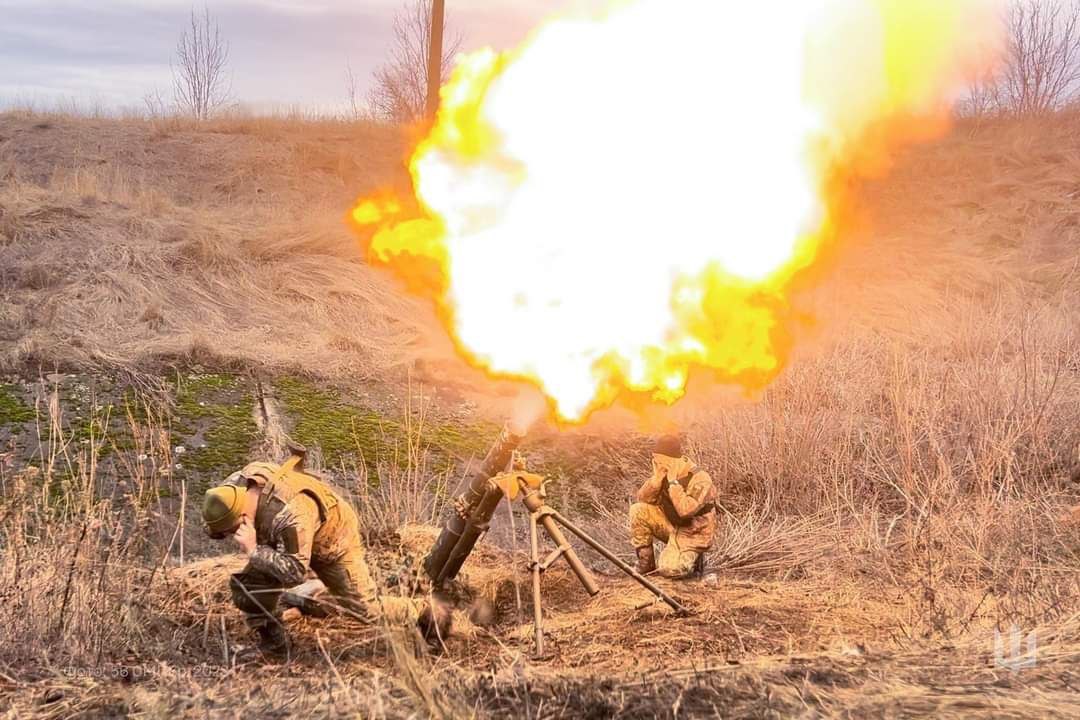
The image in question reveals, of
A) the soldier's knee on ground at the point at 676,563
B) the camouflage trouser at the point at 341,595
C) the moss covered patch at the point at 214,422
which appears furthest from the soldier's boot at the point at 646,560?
the moss covered patch at the point at 214,422

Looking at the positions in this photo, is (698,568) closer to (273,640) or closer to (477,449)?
(273,640)

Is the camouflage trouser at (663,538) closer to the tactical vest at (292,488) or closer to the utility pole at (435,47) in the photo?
the tactical vest at (292,488)

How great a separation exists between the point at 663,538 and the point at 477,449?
11.3ft

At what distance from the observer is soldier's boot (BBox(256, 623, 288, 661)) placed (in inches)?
176

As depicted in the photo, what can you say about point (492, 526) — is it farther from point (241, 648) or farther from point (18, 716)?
point (18, 716)

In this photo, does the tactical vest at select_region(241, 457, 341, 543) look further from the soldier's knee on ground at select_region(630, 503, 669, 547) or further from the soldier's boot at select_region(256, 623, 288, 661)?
the soldier's knee on ground at select_region(630, 503, 669, 547)

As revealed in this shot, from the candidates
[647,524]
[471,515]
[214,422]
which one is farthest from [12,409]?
[647,524]

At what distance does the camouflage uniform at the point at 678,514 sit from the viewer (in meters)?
5.66

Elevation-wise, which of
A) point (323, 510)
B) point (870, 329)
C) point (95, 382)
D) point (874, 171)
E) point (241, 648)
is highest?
point (874, 171)

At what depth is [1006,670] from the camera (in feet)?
12.3

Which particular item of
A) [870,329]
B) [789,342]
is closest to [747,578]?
[789,342]

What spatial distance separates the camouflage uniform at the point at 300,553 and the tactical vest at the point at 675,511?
1.82m

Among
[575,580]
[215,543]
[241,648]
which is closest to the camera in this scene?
[241,648]

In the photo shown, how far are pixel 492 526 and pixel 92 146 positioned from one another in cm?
1428
